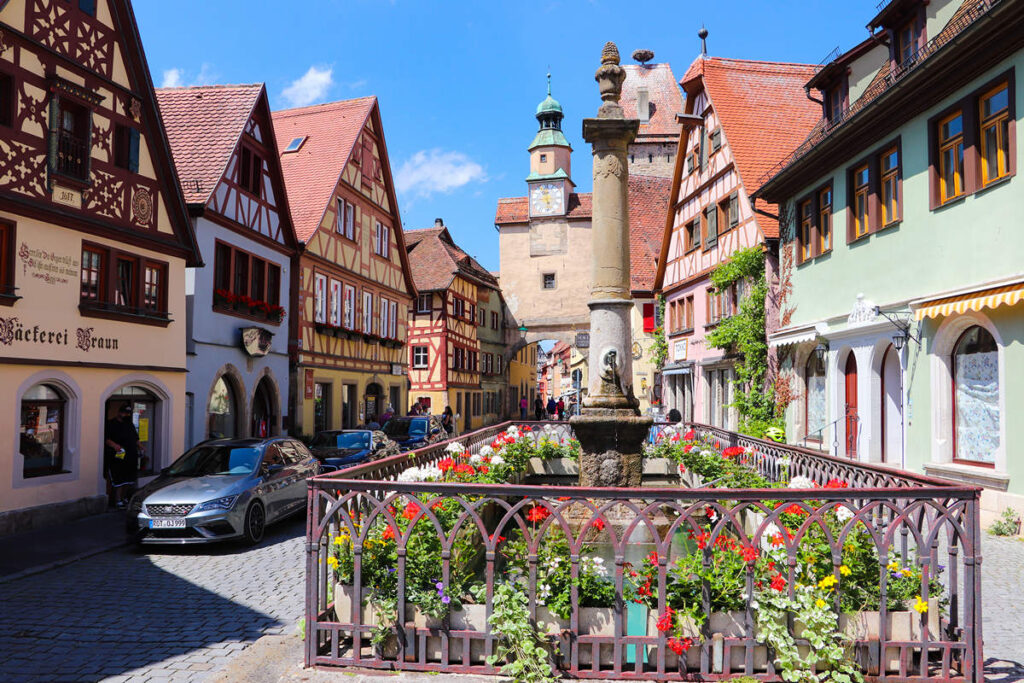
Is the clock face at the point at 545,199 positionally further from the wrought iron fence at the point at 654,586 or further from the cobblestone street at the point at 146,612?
the wrought iron fence at the point at 654,586

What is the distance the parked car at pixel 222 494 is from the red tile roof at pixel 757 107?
47.9 feet

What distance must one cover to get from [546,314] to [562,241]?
4647mm

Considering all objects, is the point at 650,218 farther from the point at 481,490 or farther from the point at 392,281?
the point at 481,490

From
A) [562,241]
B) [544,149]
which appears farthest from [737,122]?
[544,149]

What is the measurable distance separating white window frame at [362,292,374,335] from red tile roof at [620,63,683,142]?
4678cm

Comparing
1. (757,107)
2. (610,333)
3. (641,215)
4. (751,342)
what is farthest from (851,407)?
(641,215)

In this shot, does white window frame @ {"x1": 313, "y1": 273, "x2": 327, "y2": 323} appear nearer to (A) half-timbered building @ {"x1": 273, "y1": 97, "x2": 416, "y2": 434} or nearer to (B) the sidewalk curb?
(A) half-timbered building @ {"x1": 273, "y1": 97, "x2": 416, "y2": 434}

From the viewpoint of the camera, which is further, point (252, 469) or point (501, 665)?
point (252, 469)

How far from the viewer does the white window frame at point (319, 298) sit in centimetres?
2350

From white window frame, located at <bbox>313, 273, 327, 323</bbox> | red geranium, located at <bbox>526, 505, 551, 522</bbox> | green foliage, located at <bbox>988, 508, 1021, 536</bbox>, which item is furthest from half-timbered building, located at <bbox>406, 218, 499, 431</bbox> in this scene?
red geranium, located at <bbox>526, 505, 551, 522</bbox>

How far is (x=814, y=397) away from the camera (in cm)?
1855

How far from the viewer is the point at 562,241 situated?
49344mm

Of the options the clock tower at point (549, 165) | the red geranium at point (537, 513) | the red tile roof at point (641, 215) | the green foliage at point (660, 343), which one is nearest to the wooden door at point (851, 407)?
the red geranium at point (537, 513)

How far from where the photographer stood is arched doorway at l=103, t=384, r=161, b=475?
14406 millimetres
